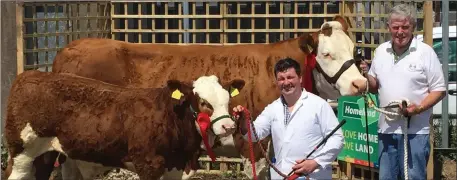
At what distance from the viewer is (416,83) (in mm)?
6637

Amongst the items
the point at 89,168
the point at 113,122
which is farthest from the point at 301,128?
the point at 89,168

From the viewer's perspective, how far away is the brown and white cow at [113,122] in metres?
7.20

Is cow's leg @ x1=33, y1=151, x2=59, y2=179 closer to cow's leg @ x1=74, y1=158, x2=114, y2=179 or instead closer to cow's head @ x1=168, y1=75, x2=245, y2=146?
cow's leg @ x1=74, y1=158, x2=114, y2=179

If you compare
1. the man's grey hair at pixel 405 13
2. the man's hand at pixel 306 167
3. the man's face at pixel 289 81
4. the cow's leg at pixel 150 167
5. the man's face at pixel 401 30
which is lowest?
the cow's leg at pixel 150 167

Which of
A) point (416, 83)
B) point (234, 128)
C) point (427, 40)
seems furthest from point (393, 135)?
point (427, 40)

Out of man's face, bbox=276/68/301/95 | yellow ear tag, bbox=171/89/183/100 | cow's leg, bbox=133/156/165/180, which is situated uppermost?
man's face, bbox=276/68/301/95

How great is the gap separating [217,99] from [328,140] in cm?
147

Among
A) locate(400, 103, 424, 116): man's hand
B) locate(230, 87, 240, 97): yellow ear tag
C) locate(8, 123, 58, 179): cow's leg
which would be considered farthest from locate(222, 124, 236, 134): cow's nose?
locate(8, 123, 58, 179): cow's leg

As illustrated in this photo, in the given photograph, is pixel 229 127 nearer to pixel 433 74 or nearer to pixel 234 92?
pixel 234 92

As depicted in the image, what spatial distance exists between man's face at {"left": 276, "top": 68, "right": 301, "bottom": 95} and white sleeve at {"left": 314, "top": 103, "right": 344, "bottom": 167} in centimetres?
22

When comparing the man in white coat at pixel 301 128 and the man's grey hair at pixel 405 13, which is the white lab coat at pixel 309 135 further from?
the man's grey hair at pixel 405 13

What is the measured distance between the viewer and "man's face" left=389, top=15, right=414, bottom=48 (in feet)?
21.5

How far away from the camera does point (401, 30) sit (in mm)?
6582

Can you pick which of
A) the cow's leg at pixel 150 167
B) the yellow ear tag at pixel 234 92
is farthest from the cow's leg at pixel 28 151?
the yellow ear tag at pixel 234 92
